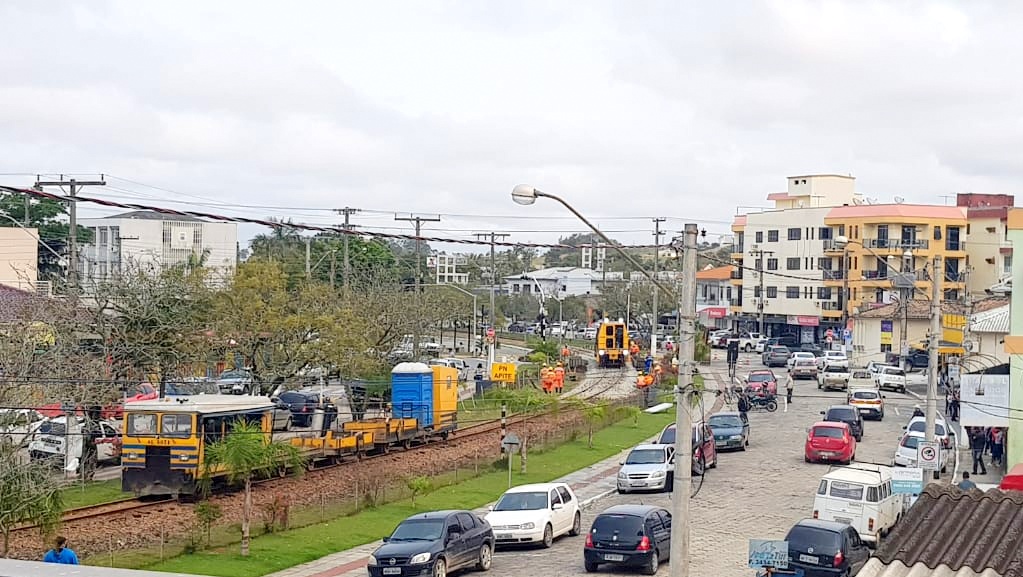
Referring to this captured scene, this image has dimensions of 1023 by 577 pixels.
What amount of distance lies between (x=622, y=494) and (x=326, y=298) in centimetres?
2089

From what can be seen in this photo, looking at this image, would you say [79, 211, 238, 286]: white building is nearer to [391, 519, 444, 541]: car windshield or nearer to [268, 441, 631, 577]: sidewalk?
[268, 441, 631, 577]: sidewalk

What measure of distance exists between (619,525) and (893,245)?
71240 mm

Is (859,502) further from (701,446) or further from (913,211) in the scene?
(913,211)

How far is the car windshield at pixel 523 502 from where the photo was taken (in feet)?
92.9

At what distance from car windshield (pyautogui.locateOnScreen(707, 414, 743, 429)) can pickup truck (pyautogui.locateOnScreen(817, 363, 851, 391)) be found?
18.8 meters

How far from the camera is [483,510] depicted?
33.1 m

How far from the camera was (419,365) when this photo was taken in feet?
145

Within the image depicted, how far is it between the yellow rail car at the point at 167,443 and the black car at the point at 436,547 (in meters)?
9.57

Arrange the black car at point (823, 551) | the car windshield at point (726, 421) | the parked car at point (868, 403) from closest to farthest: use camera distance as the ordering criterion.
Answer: the black car at point (823, 551) < the car windshield at point (726, 421) < the parked car at point (868, 403)

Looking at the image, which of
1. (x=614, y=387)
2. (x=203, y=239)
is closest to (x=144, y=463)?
(x=614, y=387)

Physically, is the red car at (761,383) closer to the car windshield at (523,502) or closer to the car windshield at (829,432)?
the car windshield at (829,432)

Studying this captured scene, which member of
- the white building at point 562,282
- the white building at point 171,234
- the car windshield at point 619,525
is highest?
the white building at point 171,234

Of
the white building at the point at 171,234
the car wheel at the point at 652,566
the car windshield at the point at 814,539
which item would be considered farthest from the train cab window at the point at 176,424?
the white building at the point at 171,234

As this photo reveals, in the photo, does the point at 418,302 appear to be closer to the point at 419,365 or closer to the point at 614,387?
the point at 614,387
